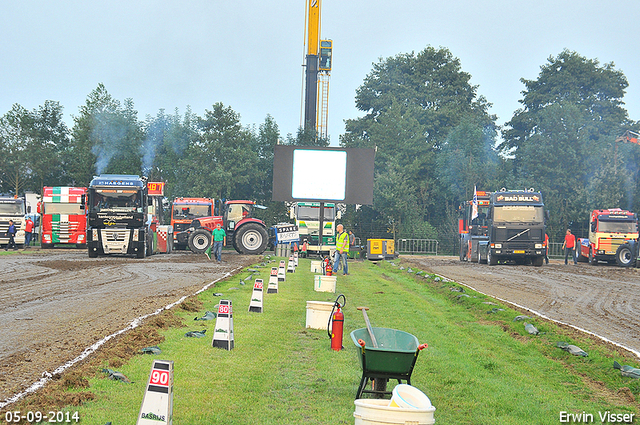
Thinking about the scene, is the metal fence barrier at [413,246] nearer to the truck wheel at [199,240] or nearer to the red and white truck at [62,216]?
the truck wheel at [199,240]

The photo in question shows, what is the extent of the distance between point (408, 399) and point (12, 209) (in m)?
42.9

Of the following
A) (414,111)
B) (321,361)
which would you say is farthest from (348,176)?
(414,111)

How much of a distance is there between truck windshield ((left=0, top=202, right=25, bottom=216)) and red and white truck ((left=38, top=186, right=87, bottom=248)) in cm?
486

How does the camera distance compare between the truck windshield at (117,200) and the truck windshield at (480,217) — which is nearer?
the truck windshield at (117,200)

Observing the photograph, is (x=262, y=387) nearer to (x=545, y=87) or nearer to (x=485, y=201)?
(x=485, y=201)

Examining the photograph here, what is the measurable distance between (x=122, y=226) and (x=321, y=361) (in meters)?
22.7

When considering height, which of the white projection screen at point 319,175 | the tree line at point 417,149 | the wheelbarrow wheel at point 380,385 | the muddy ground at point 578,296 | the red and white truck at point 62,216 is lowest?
the muddy ground at point 578,296

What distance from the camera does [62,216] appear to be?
127 ft

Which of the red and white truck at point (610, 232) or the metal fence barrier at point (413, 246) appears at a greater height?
the red and white truck at point (610, 232)

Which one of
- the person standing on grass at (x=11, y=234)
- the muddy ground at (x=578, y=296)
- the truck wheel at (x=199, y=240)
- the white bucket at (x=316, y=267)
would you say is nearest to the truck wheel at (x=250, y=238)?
the truck wheel at (x=199, y=240)

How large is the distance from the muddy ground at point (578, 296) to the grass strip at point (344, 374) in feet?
5.12

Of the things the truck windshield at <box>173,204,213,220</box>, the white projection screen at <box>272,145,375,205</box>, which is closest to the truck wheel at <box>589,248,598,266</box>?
the white projection screen at <box>272,145,375,205</box>

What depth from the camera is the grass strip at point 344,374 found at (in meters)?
6.86

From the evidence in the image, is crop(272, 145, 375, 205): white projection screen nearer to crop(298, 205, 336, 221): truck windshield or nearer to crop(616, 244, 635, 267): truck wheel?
crop(298, 205, 336, 221): truck windshield
